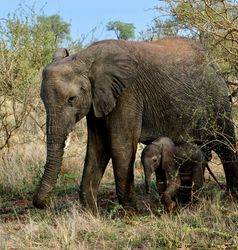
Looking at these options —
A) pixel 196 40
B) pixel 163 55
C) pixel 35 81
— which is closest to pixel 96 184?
pixel 163 55

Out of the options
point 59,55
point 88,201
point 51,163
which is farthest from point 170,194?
point 59,55

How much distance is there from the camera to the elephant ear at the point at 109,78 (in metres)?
7.09

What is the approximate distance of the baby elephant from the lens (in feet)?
23.0

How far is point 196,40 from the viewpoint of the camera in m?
Result: 8.18

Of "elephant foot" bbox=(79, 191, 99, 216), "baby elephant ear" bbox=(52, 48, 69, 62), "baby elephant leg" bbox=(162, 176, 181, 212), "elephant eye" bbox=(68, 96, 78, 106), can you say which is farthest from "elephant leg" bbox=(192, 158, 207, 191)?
"baby elephant ear" bbox=(52, 48, 69, 62)

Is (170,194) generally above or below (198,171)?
below

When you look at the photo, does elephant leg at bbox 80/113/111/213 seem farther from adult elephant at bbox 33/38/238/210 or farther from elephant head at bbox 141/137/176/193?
elephant head at bbox 141/137/176/193

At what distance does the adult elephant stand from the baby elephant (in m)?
0.22

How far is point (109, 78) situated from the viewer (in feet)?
23.5

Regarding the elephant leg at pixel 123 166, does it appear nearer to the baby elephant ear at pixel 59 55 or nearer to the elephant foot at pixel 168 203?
the elephant foot at pixel 168 203

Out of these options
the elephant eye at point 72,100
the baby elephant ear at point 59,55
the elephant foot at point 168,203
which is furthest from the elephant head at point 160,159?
the baby elephant ear at point 59,55

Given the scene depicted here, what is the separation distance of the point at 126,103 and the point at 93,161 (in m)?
0.96

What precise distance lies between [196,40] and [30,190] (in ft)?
11.3

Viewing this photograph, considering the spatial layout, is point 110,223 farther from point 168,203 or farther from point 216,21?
point 216,21
